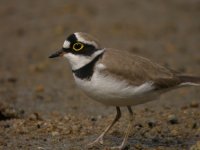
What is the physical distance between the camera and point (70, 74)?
39.3 ft

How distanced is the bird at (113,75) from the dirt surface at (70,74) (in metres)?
0.70

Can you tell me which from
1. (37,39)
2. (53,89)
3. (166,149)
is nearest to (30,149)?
(166,149)

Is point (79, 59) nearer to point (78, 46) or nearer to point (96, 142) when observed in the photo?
point (78, 46)

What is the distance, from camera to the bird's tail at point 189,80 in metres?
7.31

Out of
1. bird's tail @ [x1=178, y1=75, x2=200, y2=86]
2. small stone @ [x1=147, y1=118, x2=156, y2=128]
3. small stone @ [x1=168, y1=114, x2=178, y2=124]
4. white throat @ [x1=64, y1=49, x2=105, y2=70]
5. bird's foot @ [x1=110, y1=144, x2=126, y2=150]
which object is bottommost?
bird's foot @ [x1=110, y1=144, x2=126, y2=150]

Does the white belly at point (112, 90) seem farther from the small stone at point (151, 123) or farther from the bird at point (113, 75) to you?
the small stone at point (151, 123)

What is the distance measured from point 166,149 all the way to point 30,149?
65.5 inches

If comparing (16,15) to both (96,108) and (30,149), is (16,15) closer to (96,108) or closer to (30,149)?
(96,108)

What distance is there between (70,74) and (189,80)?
4935 mm

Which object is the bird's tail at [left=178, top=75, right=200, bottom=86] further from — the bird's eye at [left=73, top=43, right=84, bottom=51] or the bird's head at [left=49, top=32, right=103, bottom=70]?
the bird's eye at [left=73, top=43, right=84, bottom=51]

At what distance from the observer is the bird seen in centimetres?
676

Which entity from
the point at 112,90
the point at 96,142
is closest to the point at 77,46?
the point at 112,90

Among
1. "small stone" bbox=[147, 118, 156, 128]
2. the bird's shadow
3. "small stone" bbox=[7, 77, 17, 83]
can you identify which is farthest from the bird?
"small stone" bbox=[7, 77, 17, 83]

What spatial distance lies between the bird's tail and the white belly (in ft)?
2.01
